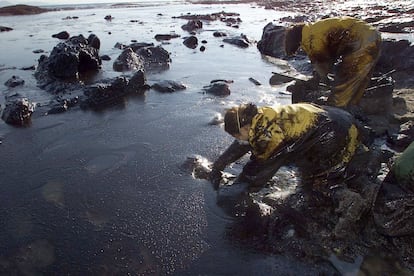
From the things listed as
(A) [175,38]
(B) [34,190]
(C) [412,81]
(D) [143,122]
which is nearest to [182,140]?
(D) [143,122]

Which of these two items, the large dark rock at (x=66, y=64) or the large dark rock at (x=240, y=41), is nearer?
the large dark rock at (x=66, y=64)

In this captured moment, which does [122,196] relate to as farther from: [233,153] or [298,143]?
[298,143]

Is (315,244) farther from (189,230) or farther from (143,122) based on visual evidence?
(143,122)

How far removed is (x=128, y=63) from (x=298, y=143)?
24.0 ft

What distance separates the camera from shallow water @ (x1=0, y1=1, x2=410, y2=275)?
9.60 ft

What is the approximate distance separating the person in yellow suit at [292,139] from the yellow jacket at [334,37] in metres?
1.58

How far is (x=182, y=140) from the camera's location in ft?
16.8

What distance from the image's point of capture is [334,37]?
4578 mm

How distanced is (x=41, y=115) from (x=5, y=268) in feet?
12.5

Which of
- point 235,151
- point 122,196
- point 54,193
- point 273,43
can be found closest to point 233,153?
point 235,151

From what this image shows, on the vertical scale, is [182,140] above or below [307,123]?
below

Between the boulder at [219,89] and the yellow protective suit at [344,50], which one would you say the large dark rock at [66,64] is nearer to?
the boulder at [219,89]

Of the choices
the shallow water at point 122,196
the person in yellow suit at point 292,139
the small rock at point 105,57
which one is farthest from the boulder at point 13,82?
the person in yellow suit at point 292,139

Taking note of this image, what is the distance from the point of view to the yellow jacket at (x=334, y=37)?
4.49 metres
